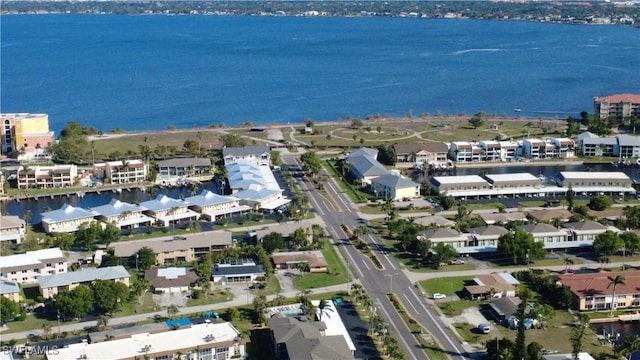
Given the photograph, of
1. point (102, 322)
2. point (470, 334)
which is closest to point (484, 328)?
point (470, 334)

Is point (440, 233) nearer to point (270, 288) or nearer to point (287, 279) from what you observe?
point (287, 279)

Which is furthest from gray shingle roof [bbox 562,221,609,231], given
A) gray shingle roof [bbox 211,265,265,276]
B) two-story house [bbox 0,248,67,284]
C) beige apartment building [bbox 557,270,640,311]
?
two-story house [bbox 0,248,67,284]

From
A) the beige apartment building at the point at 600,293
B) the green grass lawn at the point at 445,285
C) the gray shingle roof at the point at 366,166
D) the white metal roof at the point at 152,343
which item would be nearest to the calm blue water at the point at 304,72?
the gray shingle roof at the point at 366,166

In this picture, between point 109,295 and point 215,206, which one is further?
point 215,206

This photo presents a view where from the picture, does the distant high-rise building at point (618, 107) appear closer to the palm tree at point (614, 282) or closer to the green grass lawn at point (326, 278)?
the palm tree at point (614, 282)

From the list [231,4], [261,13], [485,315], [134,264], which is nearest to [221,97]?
[134,264]

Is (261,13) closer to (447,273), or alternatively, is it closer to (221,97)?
(221,97)
